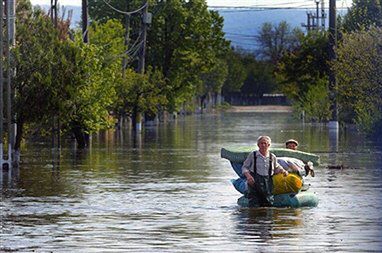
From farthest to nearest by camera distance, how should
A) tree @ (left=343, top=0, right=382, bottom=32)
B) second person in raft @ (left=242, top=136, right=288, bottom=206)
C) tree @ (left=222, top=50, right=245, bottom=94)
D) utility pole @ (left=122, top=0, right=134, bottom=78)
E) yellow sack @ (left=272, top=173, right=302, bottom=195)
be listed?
tree @ (left=222, top=50, right=245, bottom=94)
tree @ (left=343, top=0, right=382, bottom=32)
utility pole @ (left=122, top=0, right=134, bottom=78)
yellow sack @ (left=272, top=173, right=302, bottom=195)
second person in raft @ (left=242, top=136, right=288, bottom=206)

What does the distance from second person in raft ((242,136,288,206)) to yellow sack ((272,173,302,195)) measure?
7 cm

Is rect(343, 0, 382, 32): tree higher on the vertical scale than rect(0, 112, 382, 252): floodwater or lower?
higher

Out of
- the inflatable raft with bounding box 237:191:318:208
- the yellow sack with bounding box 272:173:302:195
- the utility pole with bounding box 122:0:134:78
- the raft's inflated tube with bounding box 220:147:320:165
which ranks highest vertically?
the utility pole with bounding box 122:0:134:78

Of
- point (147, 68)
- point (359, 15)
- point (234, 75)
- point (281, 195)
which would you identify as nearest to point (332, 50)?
point (359, 15)

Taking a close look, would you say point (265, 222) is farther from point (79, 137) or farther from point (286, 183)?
point (79, 137)

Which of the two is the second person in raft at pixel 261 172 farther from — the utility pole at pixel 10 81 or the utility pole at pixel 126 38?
the utility pole at pixel 126 38

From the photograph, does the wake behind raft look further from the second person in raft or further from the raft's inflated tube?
the second person in raft

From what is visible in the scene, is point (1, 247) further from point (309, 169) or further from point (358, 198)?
point (358, 198)

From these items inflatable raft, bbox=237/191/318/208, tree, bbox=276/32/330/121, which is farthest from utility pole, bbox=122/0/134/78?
inflatable raft, bbox=237/191/318/208

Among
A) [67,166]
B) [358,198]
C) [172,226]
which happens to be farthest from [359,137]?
[172,226]

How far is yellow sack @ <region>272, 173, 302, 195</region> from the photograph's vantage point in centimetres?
2284

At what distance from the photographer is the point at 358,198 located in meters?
25.4

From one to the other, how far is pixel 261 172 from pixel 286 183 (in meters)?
0.53

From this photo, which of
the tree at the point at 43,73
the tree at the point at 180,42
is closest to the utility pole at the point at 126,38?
the tree at the point at 180,42
